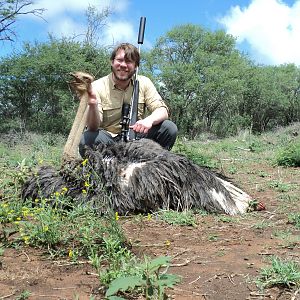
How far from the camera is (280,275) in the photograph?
7.84ft

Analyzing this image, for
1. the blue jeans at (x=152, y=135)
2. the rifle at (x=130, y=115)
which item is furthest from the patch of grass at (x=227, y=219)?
the blue jeans at (x=152, y=135)

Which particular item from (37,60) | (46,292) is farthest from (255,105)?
(46,292)

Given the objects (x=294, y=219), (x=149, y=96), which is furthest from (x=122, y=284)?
(x=149, y=96)

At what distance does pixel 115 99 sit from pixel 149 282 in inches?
136

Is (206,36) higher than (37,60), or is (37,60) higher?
(206,36)

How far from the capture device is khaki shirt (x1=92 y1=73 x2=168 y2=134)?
525cm

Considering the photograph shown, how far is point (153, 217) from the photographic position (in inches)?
160

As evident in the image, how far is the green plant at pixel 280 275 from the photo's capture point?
7.72 ft

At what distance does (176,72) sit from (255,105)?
9.78 metres

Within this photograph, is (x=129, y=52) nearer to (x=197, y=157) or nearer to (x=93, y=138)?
(x=93, y=138)

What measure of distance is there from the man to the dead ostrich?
63 centimetres

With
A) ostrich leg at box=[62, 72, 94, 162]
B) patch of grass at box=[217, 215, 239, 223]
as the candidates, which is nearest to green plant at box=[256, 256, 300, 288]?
patch of grass at box=[217, 215, 239, 223]

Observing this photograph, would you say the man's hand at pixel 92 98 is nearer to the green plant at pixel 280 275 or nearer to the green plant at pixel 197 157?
the green plant at pixel 197 157

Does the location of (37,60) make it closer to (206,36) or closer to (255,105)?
(206,36)
